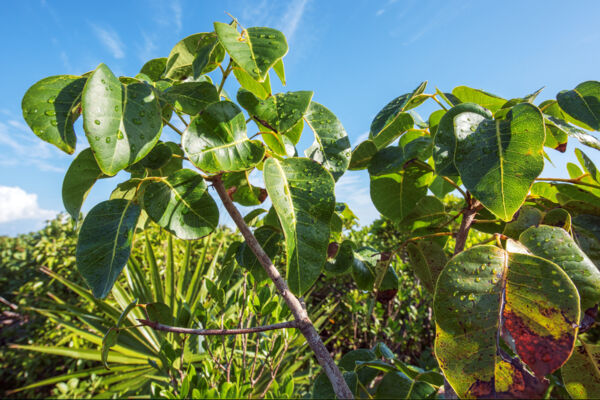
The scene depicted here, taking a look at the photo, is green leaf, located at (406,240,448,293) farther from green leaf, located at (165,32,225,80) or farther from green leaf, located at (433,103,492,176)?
green leaf, located at (165,32,225,80)

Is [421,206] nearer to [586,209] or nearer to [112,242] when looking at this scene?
[586,209]

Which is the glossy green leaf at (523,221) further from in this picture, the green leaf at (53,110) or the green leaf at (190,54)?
the green leaf at (53,110)

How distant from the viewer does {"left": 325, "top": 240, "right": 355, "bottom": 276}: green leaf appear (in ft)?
2.64

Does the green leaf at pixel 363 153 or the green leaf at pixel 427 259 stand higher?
the green leaf at pixel 363 153

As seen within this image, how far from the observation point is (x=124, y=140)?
0.47m

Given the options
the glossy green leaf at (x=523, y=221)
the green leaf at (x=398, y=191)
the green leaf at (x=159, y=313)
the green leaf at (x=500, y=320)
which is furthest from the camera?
the green leaf at (x=398, y=191)

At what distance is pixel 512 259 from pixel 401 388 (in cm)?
48

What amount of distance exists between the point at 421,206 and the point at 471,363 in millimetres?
520

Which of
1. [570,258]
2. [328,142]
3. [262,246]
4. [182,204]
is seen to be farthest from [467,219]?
[182,204]

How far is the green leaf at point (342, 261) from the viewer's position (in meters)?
0.81

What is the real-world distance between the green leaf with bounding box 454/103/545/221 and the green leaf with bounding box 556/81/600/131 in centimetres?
15

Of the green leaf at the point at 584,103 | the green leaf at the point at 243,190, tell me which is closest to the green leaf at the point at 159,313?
the green leaf at the point at 243,190

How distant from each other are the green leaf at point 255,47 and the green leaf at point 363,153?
31cm

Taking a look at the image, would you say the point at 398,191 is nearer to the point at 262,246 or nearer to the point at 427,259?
the point at 427,259
